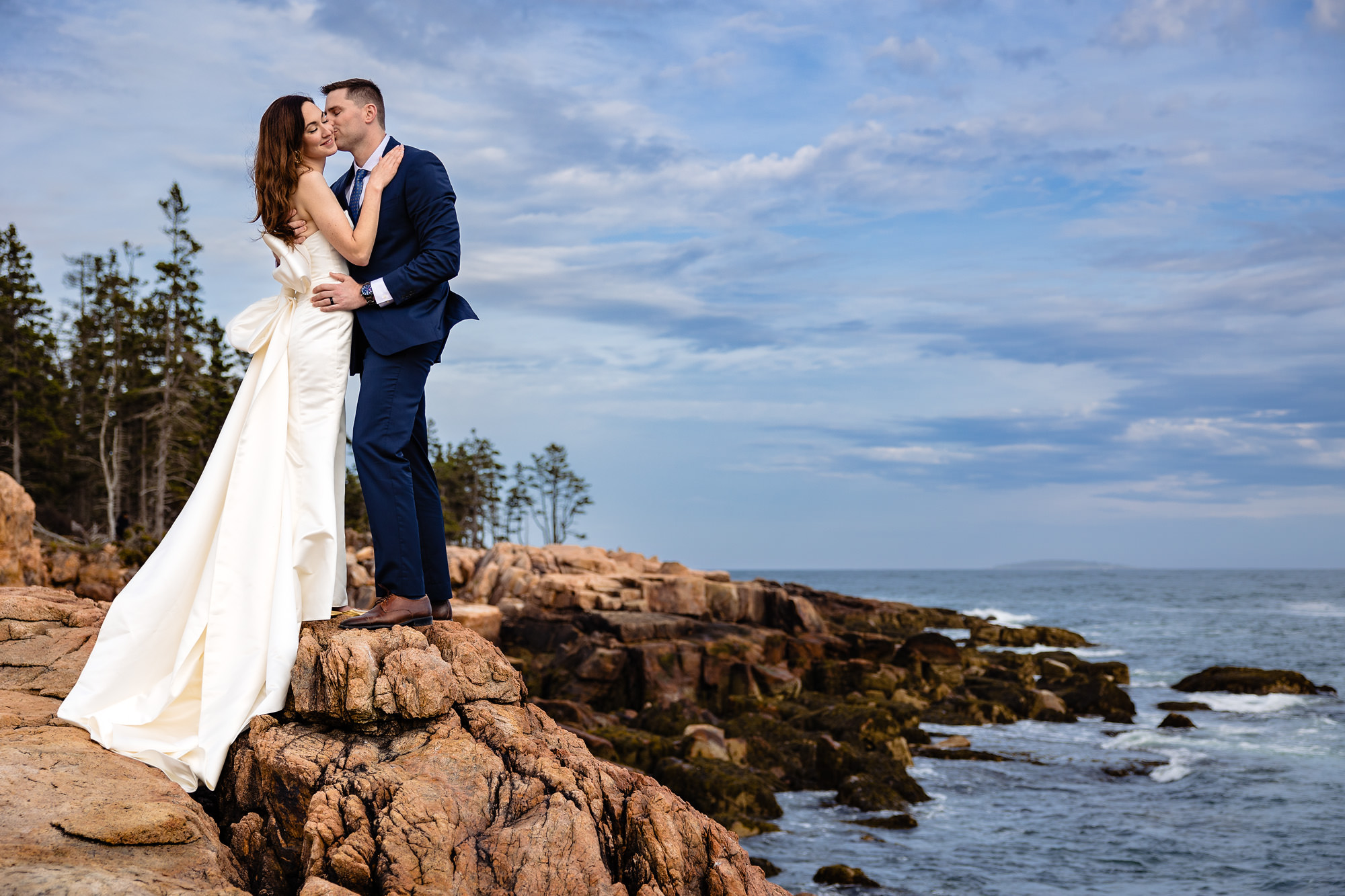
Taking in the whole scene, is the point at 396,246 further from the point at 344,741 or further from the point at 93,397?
the point at 93,397

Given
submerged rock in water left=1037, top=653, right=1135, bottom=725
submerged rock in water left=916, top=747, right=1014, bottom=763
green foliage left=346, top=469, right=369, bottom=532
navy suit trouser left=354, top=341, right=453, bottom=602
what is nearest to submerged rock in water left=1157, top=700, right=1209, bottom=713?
submerged rock in water left=1037, top=653, right=1135, bottom=725

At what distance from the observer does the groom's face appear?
191 inches

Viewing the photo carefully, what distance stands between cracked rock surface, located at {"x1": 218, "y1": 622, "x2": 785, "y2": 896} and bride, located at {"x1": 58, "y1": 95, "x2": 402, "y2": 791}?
0.78 feet

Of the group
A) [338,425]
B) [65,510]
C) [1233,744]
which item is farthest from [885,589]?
[338,425]

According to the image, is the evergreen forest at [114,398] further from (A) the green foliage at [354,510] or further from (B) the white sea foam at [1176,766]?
(B) the white sea foam at [1176,766]

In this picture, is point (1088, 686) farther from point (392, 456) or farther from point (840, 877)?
point (392, 456)

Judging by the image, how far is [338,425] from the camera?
4941mm

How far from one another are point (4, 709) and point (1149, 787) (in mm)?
17950

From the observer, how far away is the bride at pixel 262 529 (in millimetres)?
4441

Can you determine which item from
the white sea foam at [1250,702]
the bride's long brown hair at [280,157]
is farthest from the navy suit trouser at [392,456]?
the white sea foam at [1250,702]

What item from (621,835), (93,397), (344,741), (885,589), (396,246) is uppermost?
(93,397)

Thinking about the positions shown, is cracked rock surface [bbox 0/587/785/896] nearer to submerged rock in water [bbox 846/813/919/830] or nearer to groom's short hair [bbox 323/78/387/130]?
groom's short hair [bbox 323/78/387/130]

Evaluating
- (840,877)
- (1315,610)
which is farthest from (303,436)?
(1315,610)

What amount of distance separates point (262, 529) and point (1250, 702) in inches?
1126
